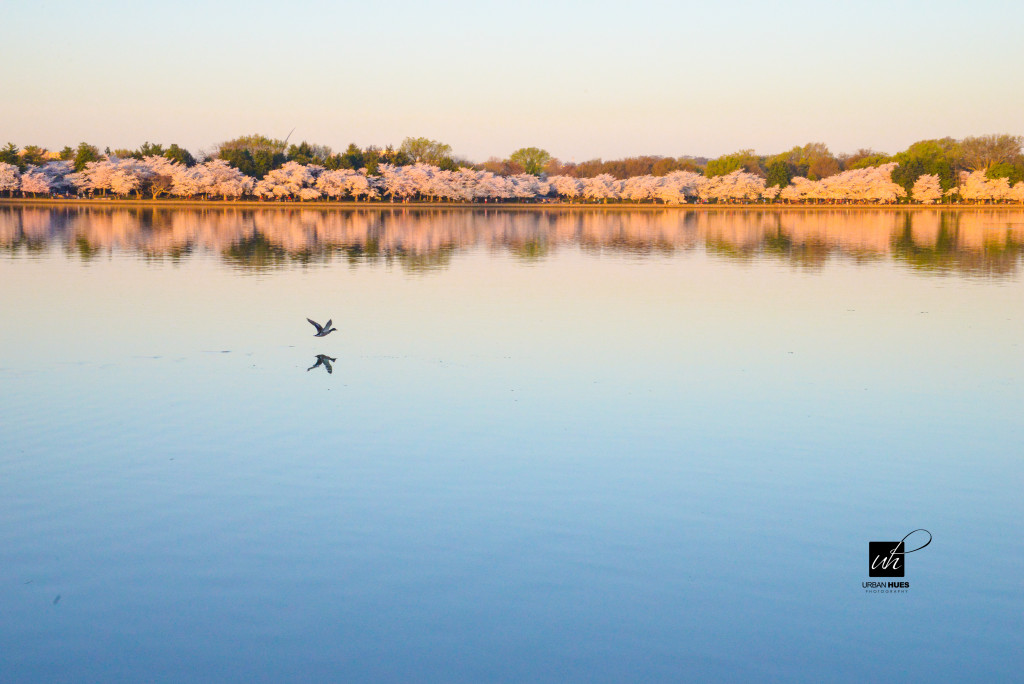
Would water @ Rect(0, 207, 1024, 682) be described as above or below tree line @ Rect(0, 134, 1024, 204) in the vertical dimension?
below

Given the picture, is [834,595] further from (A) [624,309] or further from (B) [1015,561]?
(A) [624,309]

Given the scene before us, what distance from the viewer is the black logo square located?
7418 mm

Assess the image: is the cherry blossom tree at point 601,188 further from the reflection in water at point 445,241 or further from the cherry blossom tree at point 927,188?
the reflection in water at point 445,241

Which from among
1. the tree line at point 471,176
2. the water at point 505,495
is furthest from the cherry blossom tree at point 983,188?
the water at point 505,495

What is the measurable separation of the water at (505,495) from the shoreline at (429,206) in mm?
86955

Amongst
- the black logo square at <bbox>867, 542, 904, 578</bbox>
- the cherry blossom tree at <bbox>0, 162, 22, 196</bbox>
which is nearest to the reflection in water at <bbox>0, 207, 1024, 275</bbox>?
the black logo square at <bbox>867, 542, 904, 578</bbox>

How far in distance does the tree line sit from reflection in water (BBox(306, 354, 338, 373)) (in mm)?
99737

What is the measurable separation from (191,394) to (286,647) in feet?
25.3

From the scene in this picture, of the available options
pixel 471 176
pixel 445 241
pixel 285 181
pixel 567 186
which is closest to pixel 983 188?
pixel 567 186

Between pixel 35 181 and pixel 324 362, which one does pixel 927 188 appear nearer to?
pixel 35 181

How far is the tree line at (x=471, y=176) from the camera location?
362 feet

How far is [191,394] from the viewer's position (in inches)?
518

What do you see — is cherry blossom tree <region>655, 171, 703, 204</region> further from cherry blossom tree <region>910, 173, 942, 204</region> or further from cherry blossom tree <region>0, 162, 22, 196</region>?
cherry blossom tree <region>0, 162, 22, 196</region>

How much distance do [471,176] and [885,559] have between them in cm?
11911
